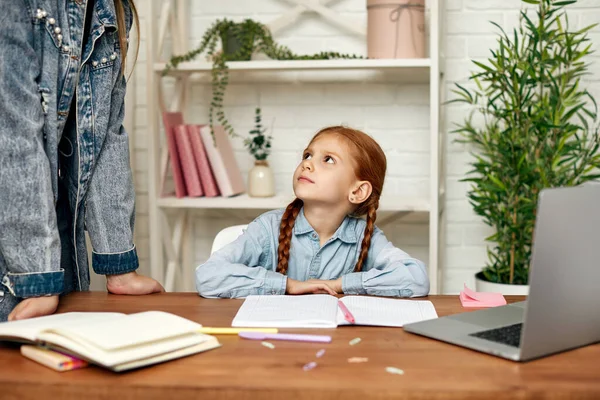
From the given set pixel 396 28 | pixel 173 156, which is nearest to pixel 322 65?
pixel 396 28

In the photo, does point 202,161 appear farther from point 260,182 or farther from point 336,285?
point 336,285

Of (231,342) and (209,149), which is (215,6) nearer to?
(209,149)

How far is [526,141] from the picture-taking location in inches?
102

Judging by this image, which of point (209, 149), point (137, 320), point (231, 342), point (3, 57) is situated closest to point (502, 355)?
point (231, 342)

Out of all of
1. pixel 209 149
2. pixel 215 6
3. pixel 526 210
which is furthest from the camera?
pixel 215 6

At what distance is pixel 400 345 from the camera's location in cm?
111

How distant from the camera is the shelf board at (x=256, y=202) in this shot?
2.69 meters

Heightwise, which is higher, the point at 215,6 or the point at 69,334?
the point at 215,6

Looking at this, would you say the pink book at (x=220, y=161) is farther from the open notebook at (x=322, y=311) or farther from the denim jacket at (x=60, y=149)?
the open notebook at (x=322, y=311)

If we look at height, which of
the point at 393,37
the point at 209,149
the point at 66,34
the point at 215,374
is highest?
the point at 393,37

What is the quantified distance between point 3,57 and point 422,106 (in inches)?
76.6

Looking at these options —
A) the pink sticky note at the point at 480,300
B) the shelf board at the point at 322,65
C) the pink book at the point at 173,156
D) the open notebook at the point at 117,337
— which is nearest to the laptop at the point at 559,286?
the pink sticky note at the point at 480,300

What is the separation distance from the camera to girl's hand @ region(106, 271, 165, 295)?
156 centimetres

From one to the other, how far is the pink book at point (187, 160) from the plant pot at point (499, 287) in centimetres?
110
